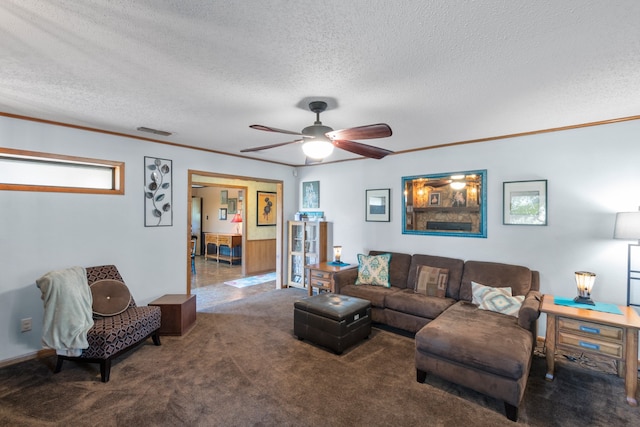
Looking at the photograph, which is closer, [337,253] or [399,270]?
[399,270]

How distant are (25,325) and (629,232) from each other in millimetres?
5895

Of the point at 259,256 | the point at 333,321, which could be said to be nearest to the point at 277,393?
the point at 333,321

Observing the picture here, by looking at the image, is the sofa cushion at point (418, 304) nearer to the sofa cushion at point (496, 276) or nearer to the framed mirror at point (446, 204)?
the sofa cushion at point (496, 276)

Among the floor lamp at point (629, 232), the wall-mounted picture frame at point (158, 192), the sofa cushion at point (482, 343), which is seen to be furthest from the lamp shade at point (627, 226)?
the wall-mounted picture frame at point (158, 192)

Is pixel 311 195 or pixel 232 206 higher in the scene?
pixel 311 195

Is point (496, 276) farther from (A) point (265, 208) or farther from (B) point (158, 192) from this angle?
(A) point (265, 208)

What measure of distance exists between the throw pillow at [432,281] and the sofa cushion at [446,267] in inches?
2.4

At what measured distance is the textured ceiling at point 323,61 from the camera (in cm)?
147

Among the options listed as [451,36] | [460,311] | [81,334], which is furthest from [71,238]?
[460,311]

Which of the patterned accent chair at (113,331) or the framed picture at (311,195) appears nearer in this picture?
the patterned accent chair at (113,331)

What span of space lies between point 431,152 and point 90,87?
400cm

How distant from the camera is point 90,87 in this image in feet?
7.75

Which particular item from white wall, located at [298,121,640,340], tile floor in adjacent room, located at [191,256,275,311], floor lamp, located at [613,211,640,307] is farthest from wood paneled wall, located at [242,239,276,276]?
floor lamp, located at [613,211,640,307]

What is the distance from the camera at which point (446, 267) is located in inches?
154
